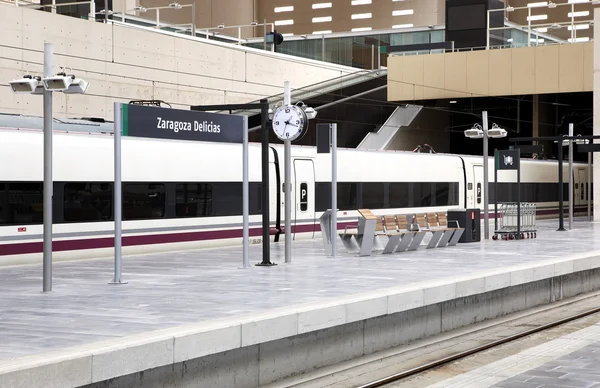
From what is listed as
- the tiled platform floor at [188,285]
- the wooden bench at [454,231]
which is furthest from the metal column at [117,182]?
the wooden bench at [454,231]

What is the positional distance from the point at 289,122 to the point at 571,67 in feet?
71.3

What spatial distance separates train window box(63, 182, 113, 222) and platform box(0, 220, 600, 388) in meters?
0.98

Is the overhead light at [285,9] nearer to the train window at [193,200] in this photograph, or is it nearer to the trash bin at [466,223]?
the trash bin at [466,223]

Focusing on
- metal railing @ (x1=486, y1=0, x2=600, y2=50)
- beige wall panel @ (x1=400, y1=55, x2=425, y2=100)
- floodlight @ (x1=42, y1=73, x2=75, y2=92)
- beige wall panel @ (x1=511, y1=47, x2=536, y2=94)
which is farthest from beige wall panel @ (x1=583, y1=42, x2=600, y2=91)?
floodlight @ (x1=42, y1=73, x2=75, y2=92)

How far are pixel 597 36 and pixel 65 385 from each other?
30.8 meters

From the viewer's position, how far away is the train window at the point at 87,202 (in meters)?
18.0

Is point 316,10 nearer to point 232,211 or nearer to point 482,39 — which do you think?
point 482,39

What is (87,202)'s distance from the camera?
1839cm

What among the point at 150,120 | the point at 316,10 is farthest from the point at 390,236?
the point at 316,10

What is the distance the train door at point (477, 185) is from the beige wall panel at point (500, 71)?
186 inches

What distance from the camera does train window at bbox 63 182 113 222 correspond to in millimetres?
18016

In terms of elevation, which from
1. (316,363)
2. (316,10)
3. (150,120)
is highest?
(316,10)

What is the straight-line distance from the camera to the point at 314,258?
60.2 feet

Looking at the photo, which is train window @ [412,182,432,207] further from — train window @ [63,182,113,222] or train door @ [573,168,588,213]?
train door @ [573,168,588,213]
